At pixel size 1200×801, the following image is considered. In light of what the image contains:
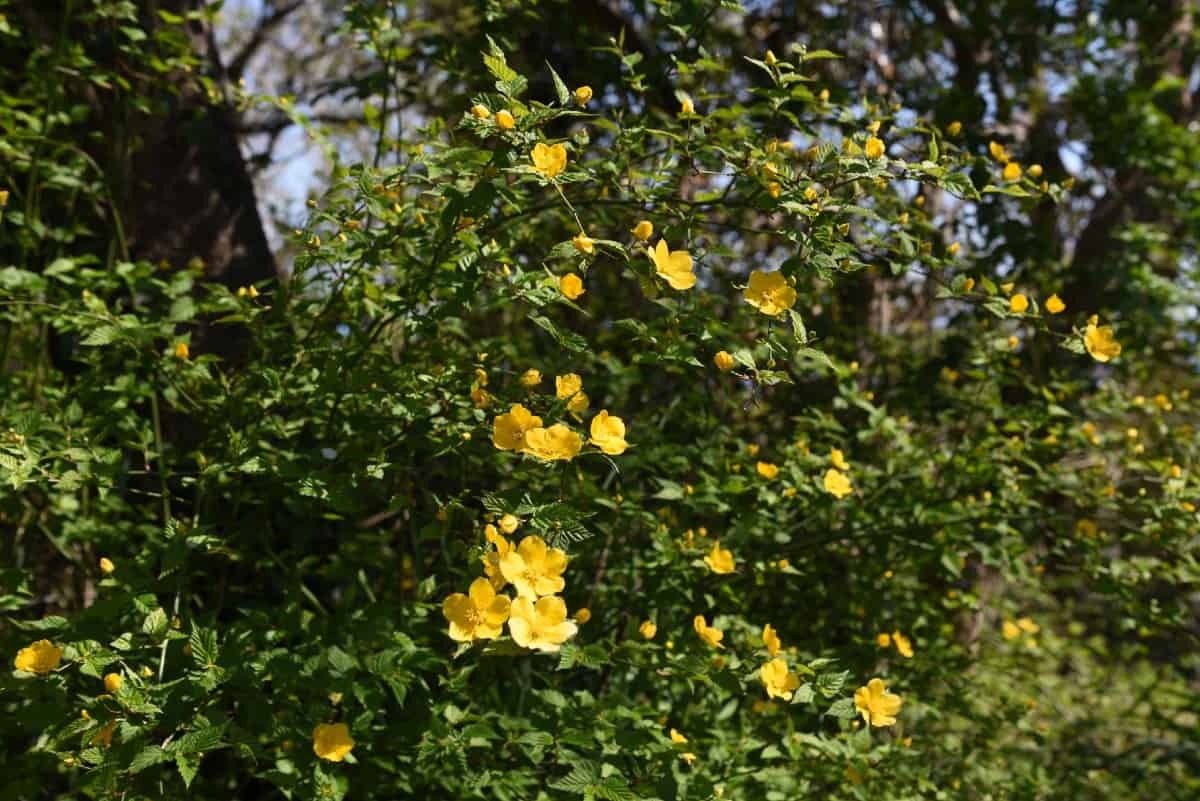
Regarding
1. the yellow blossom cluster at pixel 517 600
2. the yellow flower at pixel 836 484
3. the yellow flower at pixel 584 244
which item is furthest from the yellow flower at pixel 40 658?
the yellow flower at pixel 836 484

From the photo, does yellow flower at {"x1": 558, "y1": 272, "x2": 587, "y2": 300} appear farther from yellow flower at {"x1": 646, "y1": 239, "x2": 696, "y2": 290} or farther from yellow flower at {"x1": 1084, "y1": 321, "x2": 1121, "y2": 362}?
yellow flower at {"x1": 1084, "y1": 321, "x2": 1121, "y2": 362}

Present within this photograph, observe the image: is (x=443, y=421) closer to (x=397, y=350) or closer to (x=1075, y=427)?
(x=397, y=350)

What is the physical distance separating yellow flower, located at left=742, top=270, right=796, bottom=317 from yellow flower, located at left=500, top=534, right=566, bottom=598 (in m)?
0.44

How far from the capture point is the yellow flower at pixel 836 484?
6.22ft

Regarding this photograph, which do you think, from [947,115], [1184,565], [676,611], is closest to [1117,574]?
[1184,565]

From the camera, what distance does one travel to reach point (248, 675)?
136 cm

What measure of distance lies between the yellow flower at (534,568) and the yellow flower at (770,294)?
44 centimetres

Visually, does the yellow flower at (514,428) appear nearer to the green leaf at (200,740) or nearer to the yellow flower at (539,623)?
the yellow flower at (539,623)

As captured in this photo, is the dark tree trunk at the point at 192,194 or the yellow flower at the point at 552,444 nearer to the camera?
the yellow flower at the point at 552,444

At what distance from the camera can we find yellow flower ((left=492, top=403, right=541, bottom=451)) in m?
1.25

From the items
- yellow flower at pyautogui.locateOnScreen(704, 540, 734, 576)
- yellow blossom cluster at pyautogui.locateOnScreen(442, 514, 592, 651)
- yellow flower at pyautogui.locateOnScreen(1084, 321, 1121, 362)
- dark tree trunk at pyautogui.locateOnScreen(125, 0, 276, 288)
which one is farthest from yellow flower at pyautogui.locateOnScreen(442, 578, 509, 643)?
dark tree trunk at pyautogui.locateOnScreen(125, 0, 276, 288)

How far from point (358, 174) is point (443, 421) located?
0.41m

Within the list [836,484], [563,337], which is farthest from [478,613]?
[836,484]

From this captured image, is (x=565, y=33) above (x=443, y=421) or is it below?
above
